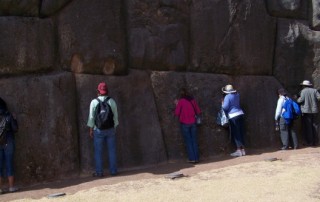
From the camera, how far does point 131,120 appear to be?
8758 mm

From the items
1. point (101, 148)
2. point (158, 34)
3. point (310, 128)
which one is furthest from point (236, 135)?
point (101, 148)

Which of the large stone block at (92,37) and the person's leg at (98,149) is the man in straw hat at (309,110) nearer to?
the large stone block at (92,37)

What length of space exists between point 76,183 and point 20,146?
1.26 metres

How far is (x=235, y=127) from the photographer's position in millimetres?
9375

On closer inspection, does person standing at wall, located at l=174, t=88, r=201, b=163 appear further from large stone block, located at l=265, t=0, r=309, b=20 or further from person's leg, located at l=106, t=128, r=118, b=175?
large stone block, located at l=265, t=0, r=309, b=20

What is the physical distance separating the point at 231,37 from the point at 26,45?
4789 millimetres

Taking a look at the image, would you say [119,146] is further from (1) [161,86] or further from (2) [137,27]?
(2) [137,27]

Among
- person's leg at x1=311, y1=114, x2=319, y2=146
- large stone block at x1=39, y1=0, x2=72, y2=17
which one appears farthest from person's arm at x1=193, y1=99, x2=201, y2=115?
large stone block at x1=39, y1=0, x2=72, y2=17

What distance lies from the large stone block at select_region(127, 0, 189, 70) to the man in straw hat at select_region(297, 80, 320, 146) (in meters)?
3.07

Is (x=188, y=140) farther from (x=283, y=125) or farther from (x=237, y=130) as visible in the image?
(x=283, y=125)

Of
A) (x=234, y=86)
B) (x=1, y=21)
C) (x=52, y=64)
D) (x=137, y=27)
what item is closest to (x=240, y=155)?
(x=234, y=86)

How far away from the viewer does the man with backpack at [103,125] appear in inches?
306

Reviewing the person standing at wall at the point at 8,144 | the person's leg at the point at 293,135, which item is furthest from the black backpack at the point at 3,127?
the person's leg at the point at 293,135

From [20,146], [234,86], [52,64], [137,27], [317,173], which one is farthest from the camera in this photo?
[234,86]
